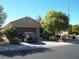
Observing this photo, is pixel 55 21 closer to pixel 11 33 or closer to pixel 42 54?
pixel 11 33

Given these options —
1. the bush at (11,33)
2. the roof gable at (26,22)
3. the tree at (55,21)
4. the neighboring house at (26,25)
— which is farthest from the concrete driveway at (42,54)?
the roof gable at (26,22)

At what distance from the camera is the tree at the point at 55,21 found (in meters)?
31.3

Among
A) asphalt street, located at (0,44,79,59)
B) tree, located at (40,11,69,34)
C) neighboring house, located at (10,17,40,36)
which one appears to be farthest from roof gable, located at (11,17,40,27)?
asphalt street, located at (0,44,79,59)

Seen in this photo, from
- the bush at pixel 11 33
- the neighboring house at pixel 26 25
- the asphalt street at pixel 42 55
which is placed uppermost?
the neighboring house at pixel 26 25

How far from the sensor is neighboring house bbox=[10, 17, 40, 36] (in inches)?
1411

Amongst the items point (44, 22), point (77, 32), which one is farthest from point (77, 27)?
point (44, 22)

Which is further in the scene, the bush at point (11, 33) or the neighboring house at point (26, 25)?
the neighboring house at point (26, 25)

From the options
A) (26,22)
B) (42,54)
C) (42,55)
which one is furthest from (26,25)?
(42,55)

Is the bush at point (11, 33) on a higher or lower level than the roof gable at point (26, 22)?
lower

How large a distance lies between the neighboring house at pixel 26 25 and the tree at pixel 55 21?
3737 millimetres

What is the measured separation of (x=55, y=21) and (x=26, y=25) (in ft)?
25.2

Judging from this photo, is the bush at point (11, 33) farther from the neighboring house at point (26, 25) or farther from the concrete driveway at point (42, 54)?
the neighboring house at point (26, 25)

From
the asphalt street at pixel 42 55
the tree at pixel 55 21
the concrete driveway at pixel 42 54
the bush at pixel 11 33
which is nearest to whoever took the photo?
the asphalt street at pixel 42 55

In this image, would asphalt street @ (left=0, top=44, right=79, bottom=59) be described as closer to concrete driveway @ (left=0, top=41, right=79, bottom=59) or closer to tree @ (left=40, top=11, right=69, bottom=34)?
concrete driveway @ (left=0, top=41, right=79, bottom=59)
